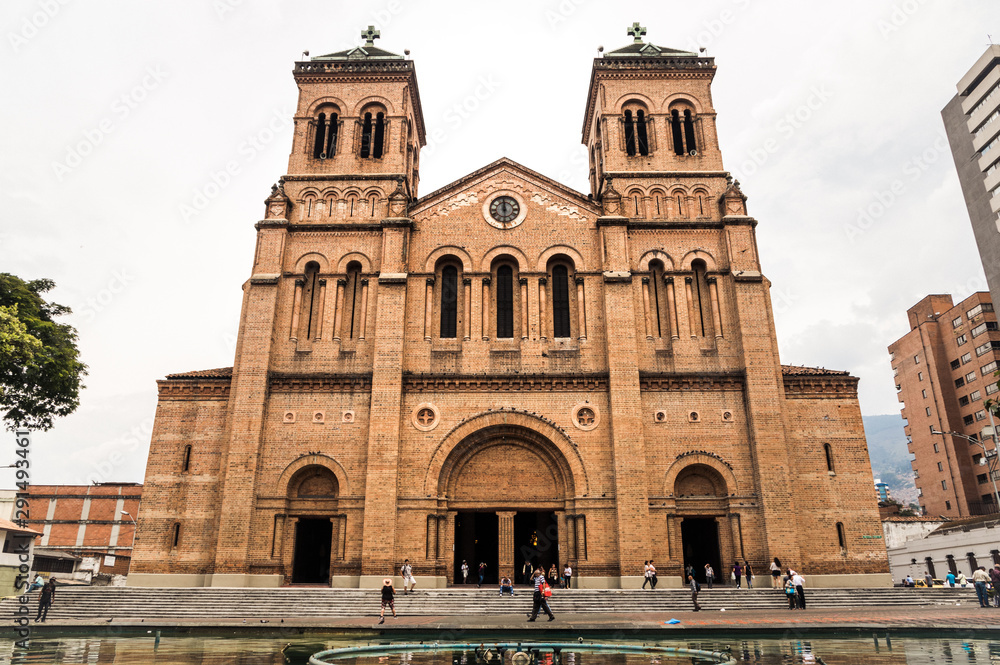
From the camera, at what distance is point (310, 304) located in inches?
1257

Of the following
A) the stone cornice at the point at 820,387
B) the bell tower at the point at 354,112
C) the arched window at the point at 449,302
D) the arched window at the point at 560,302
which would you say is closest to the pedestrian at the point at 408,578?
the arched window at the point at 449,302

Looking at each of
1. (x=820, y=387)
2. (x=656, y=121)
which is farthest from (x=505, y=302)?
(x=820, y=387)

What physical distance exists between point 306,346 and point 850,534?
2579 cm

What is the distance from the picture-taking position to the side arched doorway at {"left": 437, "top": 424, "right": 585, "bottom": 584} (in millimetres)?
28578

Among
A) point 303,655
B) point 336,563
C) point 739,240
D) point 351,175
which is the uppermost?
point 351,175

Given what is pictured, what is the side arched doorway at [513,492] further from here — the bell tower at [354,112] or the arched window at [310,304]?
the bell tower at [354,112]

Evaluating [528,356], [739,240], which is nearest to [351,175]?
[528,356]

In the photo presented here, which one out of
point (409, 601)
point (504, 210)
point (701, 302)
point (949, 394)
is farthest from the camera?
point (949, 394)

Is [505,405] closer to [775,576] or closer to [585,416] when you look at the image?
[585,416]

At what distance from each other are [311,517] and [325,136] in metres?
20.1

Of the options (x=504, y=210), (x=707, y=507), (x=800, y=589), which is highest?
(x=504, y=210)

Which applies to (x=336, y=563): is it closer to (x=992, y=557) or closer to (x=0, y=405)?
(x=0, y=405)

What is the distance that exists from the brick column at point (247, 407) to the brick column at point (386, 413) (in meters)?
4.95

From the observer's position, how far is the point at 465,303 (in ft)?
103
